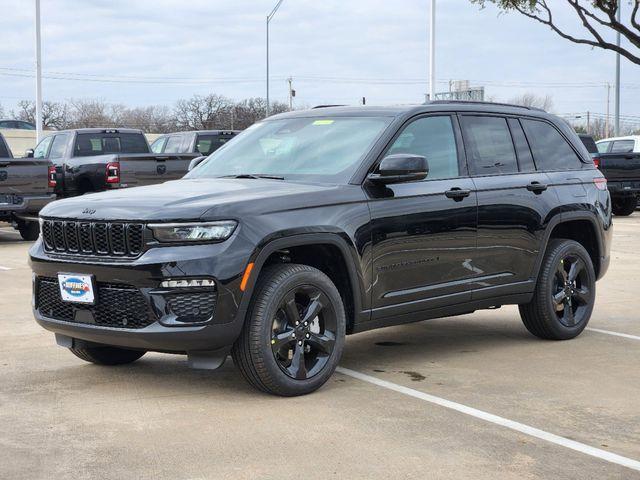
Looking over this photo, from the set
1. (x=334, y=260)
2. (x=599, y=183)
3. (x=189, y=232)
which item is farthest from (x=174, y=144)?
(x=189, y=232)

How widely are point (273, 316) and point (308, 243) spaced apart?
51 centimetres

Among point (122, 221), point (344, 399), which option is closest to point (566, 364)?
point (344, 399)

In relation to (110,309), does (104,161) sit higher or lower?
higher

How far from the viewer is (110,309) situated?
18.6 feet

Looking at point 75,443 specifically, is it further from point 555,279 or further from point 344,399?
point 555,279

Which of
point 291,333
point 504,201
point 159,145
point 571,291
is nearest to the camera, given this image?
point 291,333

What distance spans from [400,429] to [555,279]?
307 cm

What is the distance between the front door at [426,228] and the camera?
20.9 feet

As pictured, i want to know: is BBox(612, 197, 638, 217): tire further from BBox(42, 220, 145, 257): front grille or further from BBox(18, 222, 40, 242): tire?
BBox(42, 220, 145, 257): front grille

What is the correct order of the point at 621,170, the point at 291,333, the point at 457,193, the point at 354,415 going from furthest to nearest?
the point at 621,170 → the point at 457,193 → the point at 291,333 → the point at 354,415

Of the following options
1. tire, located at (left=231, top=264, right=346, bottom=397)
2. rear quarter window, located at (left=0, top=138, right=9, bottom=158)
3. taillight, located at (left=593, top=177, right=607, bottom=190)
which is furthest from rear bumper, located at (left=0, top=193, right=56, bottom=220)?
tire, located at (left=231, top=264, right=346, bottom=397)

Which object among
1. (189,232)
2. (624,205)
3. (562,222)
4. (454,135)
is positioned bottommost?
(624,205)

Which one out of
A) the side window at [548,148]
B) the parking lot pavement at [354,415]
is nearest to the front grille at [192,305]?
the parking lot pavement at [354,415]

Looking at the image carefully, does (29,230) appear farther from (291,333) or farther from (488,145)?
(291,333)
